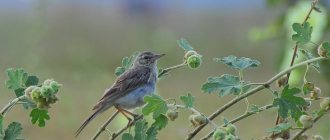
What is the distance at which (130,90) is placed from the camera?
13.5 feet

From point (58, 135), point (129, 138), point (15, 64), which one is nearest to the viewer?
point (129, 138)

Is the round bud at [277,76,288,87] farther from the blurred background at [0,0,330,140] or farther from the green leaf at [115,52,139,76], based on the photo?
the blurred background at [0,0,330,140]

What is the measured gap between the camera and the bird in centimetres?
375

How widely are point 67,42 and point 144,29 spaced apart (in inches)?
111

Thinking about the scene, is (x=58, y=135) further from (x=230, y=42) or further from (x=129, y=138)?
(x=230, y=42)

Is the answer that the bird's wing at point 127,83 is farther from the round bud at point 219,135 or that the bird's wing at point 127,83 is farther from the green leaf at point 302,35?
the round bud at point 219,135

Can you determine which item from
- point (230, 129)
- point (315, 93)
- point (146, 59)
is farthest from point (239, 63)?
point (146, 59)

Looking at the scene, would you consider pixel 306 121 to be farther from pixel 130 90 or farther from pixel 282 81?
pixel 130 90

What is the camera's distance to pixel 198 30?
28016mm

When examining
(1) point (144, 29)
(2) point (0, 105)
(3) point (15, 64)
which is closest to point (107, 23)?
(1) point (144, 29)

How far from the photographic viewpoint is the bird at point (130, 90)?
3748mm

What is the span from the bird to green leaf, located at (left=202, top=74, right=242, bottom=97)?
1.12 meters

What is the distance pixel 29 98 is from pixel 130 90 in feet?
5.88

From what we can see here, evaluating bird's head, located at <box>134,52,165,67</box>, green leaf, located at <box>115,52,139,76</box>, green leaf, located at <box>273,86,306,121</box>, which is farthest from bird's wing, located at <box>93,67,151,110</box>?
green leaf, located at <box>273,86,306,121</box>
